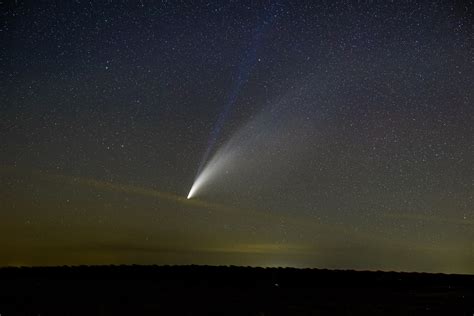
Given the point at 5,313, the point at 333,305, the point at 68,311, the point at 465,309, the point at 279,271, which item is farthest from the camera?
the point at 279,271

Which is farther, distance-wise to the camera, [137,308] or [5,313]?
[137,308]

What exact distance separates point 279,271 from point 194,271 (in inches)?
632

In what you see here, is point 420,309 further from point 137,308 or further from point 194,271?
point 194,271

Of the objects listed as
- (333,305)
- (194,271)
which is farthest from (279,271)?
(333,305)

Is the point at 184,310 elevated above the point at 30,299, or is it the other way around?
the point at 30,299

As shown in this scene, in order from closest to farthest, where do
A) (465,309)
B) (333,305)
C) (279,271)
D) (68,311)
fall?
(68,311) → (465,309) → (333,305) → (279,271)

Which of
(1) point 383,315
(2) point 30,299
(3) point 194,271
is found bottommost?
(1) point 383,315

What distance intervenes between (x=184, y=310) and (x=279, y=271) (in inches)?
2833

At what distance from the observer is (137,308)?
30.2m

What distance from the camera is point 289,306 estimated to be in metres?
33.9

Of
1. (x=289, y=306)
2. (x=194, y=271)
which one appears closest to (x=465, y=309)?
(x=289, y=306)

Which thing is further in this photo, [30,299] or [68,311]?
[30,299]

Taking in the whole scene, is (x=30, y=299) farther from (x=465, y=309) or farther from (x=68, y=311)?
(x=465, y=309)

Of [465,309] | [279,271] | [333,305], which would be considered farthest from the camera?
[279,271]
